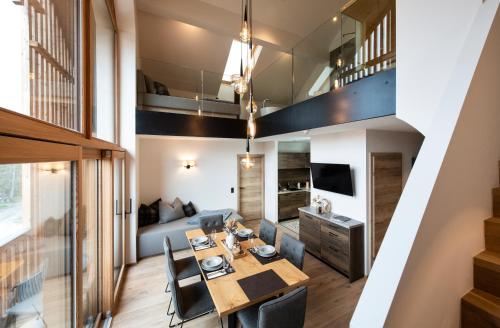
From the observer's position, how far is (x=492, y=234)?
1082 millimetres

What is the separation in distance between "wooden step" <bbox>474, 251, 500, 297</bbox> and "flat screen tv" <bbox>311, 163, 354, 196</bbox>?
2.16 metres

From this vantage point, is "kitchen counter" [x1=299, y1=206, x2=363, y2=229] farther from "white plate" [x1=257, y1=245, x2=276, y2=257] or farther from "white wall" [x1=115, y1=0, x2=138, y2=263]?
"white wall" [x1=115, y1=0, x2=138, y2=263]

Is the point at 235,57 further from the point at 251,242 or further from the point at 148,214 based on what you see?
the point at 251,242

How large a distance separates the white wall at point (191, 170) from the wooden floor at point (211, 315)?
1794 millimetres

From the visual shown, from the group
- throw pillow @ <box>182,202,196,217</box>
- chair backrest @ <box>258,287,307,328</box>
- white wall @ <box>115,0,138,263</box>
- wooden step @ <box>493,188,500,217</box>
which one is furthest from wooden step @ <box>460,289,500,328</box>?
throw pillow @ <box>182,202,196,217</box>

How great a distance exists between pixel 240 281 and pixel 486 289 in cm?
166

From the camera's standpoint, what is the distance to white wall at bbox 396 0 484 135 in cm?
122

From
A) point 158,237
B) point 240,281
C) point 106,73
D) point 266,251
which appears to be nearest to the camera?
point 240,281

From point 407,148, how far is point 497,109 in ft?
9.17

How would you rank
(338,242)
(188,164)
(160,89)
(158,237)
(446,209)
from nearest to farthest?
(446,209)
(338,242)
(158,237)
(160,89)
(188,164)

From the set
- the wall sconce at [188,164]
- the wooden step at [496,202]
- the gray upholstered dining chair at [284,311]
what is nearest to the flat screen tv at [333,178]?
the wooden step at [496,202]

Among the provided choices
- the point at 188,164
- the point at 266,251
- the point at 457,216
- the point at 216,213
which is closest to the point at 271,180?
the point at 216,213

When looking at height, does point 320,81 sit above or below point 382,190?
above

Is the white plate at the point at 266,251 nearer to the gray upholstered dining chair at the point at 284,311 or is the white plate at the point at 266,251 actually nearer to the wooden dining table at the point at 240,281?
the wooden dining table at the point at 240,281
